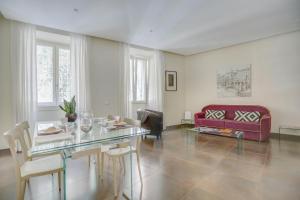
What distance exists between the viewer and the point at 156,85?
6043 millimetres

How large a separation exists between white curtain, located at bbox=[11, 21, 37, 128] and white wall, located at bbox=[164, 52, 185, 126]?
4.04 metres

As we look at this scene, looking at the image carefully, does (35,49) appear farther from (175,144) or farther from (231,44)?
(231,44)

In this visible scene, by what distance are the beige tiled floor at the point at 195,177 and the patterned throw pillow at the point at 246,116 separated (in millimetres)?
1063

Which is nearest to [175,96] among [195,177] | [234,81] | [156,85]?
[156,85]

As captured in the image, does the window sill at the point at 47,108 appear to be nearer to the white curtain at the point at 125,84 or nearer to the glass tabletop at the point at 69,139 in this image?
the white curtain at the point at 125,84

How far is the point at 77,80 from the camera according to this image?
4.42 metres

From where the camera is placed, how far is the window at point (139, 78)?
19.3 ft

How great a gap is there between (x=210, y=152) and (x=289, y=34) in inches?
149

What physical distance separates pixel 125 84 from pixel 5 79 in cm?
274

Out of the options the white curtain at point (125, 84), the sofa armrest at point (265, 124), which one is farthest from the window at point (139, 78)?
the sofa armrest at point (265, 124)

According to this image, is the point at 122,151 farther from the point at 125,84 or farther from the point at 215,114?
the point at 215,114

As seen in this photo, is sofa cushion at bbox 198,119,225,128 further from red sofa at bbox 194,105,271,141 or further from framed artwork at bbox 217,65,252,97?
framed artwork at bbox 217,65,252,97

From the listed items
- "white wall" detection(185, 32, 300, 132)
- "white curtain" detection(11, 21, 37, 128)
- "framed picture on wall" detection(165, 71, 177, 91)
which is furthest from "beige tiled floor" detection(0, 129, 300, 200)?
"framed picture on wall" detection(165, 71, 177, 91)

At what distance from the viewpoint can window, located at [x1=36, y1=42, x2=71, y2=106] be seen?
4254 mm
